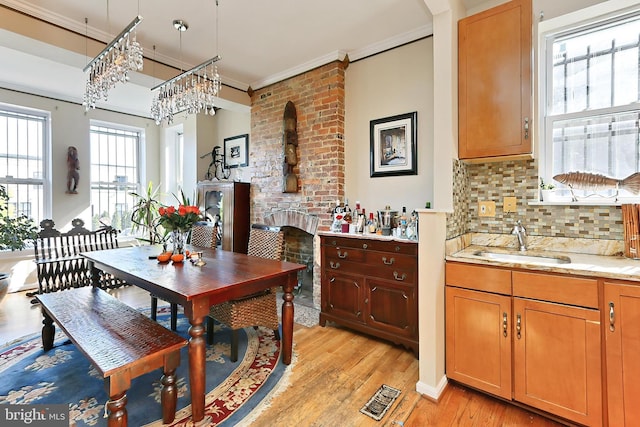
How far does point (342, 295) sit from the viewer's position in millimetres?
2830

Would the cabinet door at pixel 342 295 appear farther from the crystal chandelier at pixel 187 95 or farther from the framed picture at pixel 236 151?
the framed picture at pixel 236 151

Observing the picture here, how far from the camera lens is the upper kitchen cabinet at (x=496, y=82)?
1914 millimetres

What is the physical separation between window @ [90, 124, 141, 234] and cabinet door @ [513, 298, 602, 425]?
19.5 ft

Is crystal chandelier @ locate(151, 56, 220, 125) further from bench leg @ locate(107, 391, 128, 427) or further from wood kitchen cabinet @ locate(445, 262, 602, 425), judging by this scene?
wood kitchen cabinet @ locate(445, 262, 602, 425)

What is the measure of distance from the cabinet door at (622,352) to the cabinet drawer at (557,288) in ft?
0.21

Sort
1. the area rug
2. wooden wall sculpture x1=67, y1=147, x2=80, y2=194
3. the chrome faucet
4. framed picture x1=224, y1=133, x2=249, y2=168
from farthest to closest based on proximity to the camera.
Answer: wooden wall sculpture x1=67, y1=147, x2=80, y2=194 → framed picture x1=224, y1=133, x2=249, y2=168 → the chrome faucet → the area rug

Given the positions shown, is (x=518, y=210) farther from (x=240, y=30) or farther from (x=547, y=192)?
(x=240, y=30)

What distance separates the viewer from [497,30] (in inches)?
78.6

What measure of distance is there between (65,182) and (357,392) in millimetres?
5285

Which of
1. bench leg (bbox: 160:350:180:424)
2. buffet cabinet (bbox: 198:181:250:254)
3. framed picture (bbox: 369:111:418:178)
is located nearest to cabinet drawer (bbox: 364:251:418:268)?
framed picture (bbox: 369:111:418:178)

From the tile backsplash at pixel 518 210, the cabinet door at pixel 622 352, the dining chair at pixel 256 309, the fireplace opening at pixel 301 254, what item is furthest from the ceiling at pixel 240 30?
the cabinet door at pixel 622 352

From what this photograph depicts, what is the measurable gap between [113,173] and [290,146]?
386 centimetres

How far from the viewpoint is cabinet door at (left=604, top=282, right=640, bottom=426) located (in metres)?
1.44

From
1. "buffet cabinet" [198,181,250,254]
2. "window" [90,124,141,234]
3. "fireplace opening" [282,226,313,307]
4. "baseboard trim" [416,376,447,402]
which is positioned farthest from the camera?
"window" [90,124,141,234]
